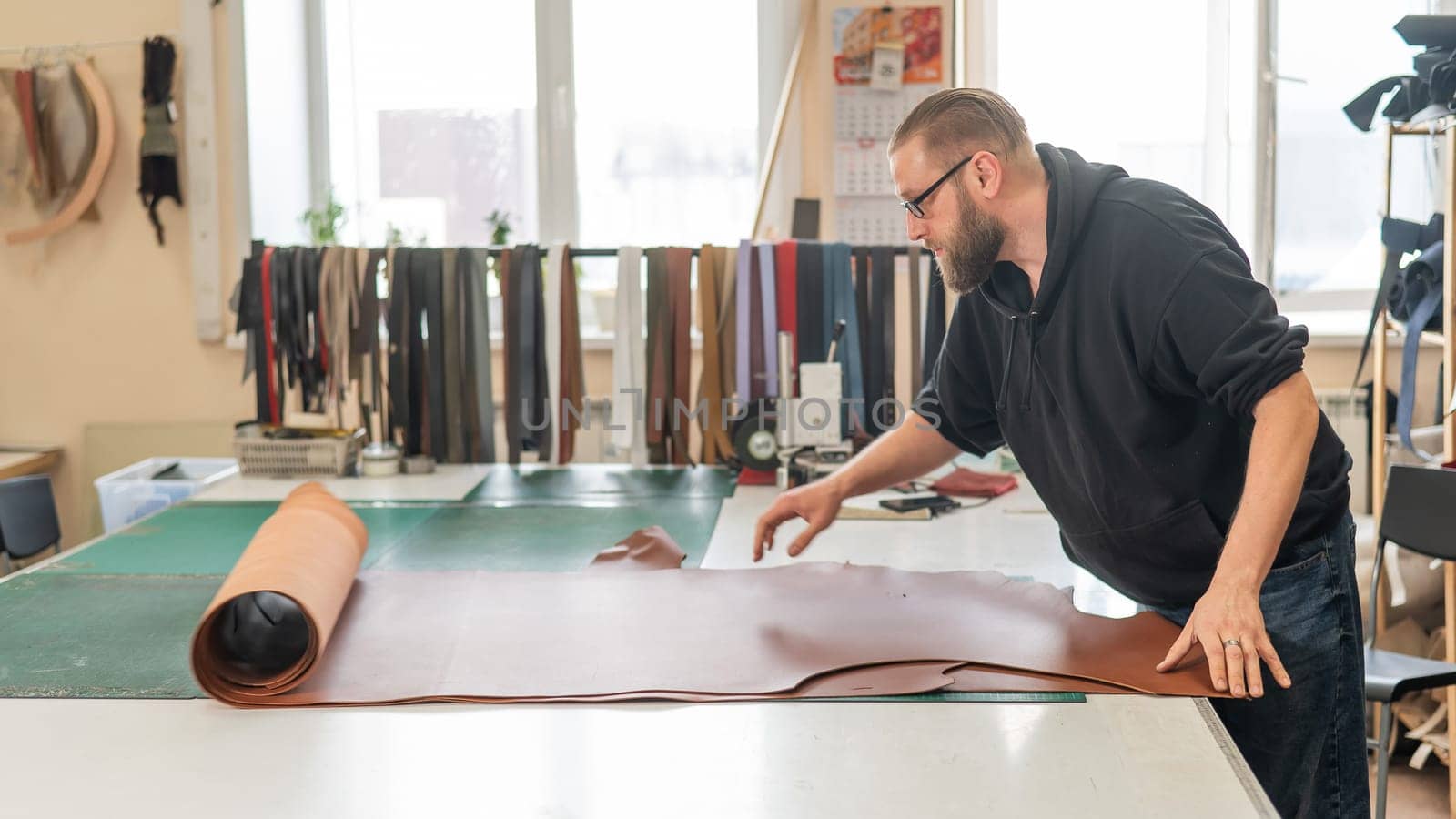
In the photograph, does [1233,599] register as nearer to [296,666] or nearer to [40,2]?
[296,666]

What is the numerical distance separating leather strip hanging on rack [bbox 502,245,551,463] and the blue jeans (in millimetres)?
2005

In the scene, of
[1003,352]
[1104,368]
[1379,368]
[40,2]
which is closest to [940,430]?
[1003,352]

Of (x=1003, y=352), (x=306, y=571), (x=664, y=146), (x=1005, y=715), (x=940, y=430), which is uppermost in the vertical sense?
(x=664, y=146)

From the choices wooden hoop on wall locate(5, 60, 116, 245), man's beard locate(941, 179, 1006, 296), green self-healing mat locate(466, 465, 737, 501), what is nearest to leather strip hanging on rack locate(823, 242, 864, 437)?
green self-healing mat locate(466, 465, 737, 501)

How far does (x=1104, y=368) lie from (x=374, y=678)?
3.54 feet

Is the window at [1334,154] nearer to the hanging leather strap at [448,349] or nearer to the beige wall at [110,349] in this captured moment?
the beige wall at [110,349]

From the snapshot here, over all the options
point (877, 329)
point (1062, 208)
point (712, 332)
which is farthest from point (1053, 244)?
point (712, 332)

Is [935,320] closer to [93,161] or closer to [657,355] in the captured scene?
[657,355]

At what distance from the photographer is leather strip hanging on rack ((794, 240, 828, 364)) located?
3.28 m

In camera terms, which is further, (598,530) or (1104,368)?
(598,530)

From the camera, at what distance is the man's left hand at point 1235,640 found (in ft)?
4.78

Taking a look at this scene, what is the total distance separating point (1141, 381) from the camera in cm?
180

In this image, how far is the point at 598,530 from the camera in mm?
2668

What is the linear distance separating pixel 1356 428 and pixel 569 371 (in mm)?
2614
